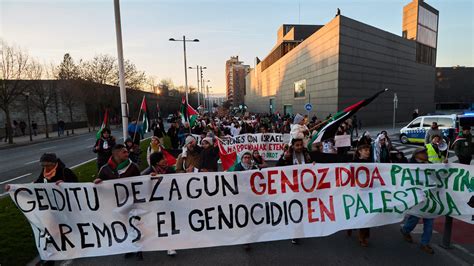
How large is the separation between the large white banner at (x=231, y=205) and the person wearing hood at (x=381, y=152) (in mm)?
1791

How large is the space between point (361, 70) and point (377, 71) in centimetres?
321

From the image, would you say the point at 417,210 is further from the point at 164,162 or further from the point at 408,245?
the point at 164,162

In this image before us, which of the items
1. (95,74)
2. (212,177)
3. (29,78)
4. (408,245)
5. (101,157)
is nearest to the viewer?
(212,177)

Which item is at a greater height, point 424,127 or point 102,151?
point 102,151

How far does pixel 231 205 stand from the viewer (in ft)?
13.0

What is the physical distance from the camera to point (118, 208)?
3797 millimetres

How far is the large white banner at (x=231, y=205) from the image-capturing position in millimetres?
3715

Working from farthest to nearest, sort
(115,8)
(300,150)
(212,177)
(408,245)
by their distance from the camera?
(115,8), (300,150), (408,245), (212,177)

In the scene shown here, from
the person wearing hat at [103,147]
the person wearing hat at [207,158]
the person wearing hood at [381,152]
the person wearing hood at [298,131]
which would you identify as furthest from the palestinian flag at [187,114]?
the person wearing hood at [381,152]

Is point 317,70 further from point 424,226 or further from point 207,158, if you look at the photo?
point 424,226

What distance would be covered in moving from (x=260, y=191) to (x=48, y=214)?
2884 millimetres

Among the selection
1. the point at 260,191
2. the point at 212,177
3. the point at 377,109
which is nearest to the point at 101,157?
the point at 212,177

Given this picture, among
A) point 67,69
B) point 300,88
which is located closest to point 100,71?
point 67,69

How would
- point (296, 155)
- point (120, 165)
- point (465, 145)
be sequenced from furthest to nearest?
point (465, 145)
point (296, 155)
point (120, 165)
